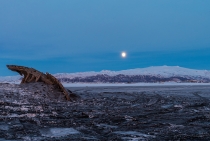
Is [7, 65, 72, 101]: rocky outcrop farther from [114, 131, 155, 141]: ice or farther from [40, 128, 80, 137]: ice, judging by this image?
[114, 131, 155, 141]: ice

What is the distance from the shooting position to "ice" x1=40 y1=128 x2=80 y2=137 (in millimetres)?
7797

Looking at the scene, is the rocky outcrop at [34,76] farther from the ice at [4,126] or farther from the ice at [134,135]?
the ice at [134,135]

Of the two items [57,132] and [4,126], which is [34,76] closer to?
[4,126]

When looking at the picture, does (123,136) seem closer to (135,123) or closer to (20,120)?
(135,123)

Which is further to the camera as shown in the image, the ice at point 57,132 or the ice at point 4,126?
the ice at point 4,126

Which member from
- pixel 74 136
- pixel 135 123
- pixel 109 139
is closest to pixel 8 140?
pixel 74 136

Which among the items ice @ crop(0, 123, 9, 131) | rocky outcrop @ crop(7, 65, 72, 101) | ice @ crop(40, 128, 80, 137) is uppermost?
rocky outcrop @ crop(7, 65, 72, 101)

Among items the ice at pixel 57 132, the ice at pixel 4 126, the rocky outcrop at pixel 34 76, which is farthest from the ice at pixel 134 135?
the rocky outcrop at pixel 34 76

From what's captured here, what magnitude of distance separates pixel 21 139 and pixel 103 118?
4.16 metres

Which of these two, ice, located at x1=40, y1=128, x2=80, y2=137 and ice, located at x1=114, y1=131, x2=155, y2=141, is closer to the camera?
ice, located at x1=114, y1=131, x2=155, y2=141

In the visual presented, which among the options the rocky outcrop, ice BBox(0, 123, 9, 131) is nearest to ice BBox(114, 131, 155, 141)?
ice BBox(0, 123, 9, 131)

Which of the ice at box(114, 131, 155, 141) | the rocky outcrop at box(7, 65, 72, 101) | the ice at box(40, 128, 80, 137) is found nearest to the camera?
the ice at box(114, 131, 155, 141)

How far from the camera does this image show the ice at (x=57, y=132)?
25.6ft

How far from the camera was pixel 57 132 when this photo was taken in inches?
320
